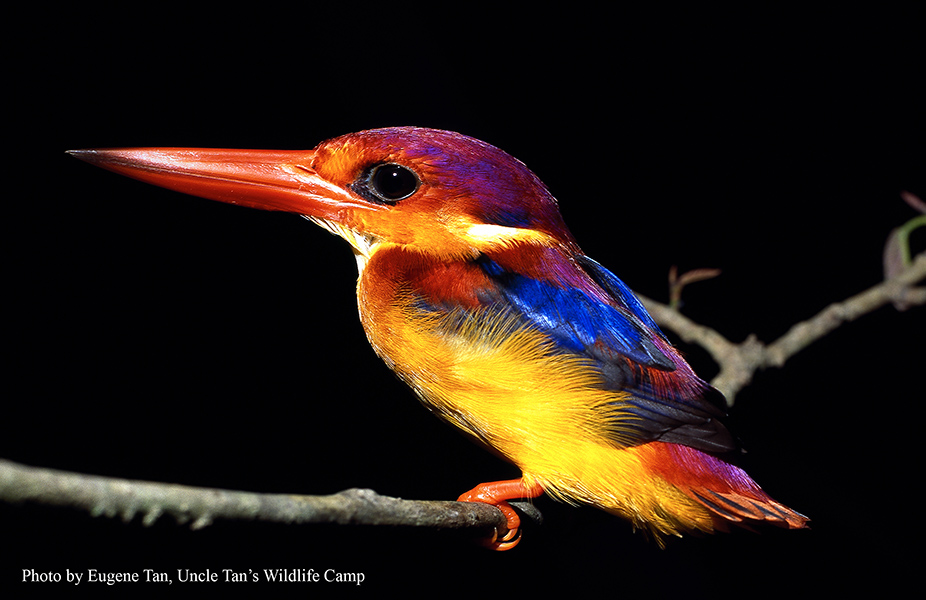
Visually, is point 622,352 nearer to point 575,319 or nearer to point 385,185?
point 575,319

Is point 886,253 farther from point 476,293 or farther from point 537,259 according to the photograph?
point 476,293

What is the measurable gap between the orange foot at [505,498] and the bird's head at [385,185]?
351 mm

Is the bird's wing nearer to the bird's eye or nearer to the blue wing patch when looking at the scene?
the blue wing patch

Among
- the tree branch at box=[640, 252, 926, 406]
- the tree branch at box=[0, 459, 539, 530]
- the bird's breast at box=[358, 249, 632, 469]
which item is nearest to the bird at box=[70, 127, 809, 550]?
the bird's breast at box=[358, 249, 632, 469]

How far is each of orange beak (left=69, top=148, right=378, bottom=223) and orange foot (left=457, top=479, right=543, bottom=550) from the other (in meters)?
0.45

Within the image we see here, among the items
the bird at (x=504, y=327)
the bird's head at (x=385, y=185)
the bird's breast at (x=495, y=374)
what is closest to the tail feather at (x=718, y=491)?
the bird at (x=504, y=327)

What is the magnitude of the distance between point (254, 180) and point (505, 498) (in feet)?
2.01

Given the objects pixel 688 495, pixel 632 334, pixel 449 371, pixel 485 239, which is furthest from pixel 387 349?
pixel 688 495

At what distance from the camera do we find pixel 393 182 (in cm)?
97

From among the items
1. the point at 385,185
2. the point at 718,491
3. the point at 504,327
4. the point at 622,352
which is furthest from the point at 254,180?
the point at 718,491

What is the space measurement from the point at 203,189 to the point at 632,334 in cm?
68

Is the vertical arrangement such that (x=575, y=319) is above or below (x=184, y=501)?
above

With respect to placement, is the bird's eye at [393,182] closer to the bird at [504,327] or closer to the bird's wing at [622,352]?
the bird at [504,327]

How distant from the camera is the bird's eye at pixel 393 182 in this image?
96 cm
